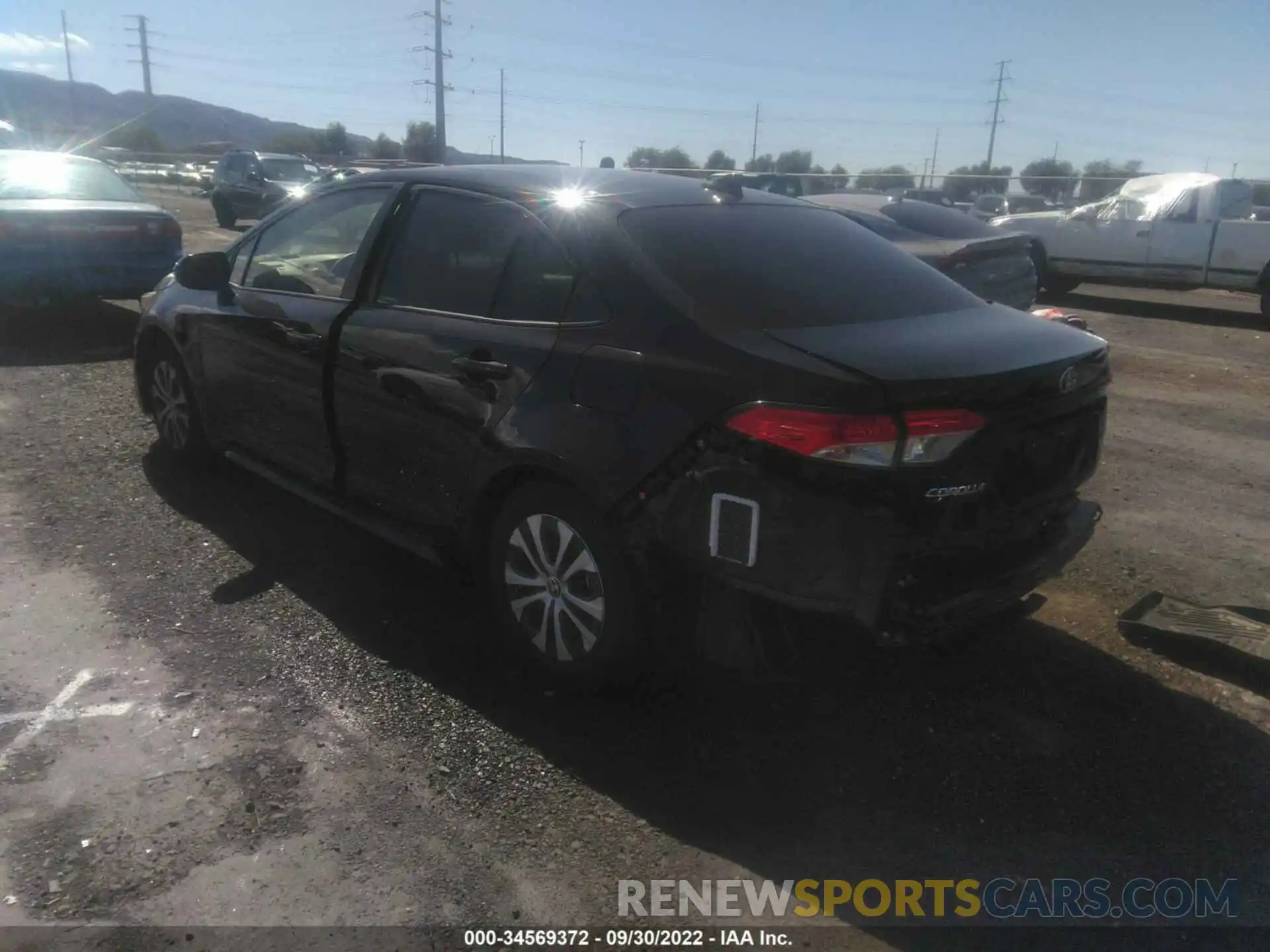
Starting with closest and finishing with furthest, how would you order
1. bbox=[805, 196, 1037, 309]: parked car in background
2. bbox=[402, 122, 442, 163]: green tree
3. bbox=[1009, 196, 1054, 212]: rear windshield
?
bbox=[805, 196, 1037, 309]: parked car in background
bbox=[1009, 196, 1054, 212]: rear windshield
bbox=[402, 122, 442, 163]: green tree

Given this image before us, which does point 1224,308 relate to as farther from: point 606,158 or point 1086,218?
point 606,158

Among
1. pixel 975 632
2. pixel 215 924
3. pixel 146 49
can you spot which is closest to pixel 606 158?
pixel 975 632

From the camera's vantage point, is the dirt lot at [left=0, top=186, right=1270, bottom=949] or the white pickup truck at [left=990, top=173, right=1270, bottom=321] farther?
the white pickup truck at [left=990, top=173, right=1270, bottom=321]

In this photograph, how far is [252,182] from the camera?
69.5 ft

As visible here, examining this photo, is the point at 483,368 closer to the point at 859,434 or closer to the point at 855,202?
the point at 859,434

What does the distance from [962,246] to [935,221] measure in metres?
0.61

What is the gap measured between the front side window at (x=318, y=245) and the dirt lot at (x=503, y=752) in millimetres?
1221

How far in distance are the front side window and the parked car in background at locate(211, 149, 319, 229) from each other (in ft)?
53.6

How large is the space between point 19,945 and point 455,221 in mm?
2681

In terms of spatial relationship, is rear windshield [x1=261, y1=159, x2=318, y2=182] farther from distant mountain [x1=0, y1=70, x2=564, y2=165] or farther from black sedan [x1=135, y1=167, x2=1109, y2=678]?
distant mountain [x1=0, y1=70, x2=564, y2=165]

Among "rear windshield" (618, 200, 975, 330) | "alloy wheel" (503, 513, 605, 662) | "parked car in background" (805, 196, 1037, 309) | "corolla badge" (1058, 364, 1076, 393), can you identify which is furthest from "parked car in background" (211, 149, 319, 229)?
"corolla badge" (1058, 364, 1076, 393)

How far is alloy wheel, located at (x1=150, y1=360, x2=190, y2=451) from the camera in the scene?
5.46 meters

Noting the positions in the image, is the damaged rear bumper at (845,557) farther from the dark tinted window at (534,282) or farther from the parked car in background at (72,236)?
the parked car in background at (72,236)

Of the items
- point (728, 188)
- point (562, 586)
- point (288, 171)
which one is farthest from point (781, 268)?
point (288, 171)
